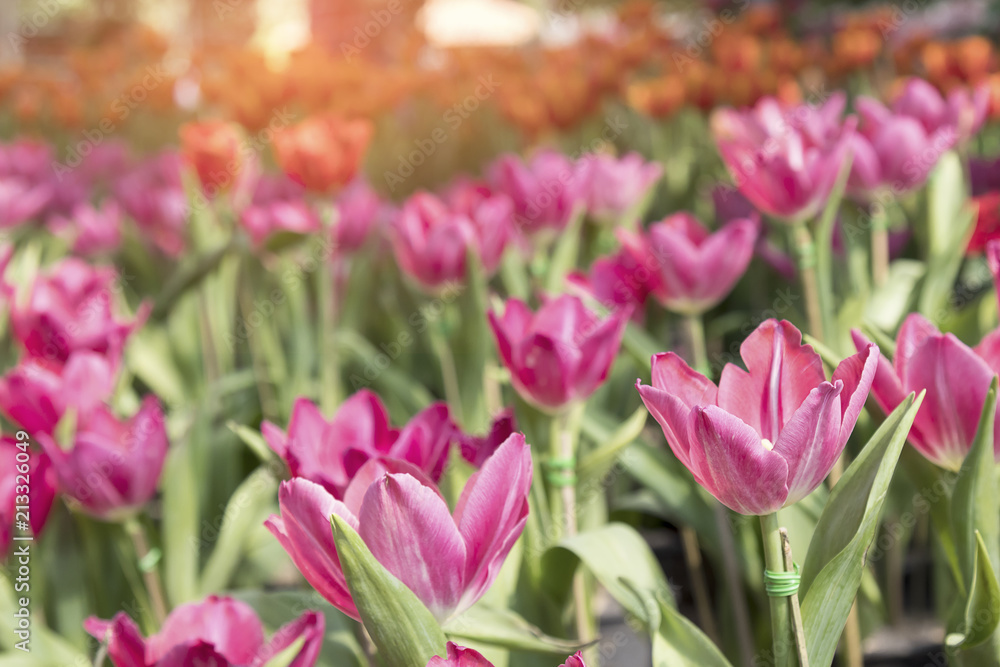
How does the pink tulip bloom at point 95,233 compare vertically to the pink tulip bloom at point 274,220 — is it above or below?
above

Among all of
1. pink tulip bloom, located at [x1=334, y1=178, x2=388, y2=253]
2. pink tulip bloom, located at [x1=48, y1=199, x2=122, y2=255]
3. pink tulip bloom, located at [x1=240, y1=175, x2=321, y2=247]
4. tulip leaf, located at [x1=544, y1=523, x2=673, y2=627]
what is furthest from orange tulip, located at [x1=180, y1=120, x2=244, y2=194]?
tulip leaf, located at [x1=544, y1=523, x2=673, y2=627]

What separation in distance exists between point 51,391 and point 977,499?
0.73 m

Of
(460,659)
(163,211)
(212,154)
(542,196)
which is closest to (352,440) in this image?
(460,659)

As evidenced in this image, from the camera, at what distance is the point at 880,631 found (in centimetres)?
100

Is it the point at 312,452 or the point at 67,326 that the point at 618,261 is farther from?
the point at 67,326

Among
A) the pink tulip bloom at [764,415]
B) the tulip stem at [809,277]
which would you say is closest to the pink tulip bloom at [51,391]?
the pink tulip bloom at [764,415]

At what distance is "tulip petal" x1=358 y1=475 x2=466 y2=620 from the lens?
431mm

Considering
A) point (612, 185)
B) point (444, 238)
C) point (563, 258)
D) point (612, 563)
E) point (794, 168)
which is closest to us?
Result: point (612, 563)

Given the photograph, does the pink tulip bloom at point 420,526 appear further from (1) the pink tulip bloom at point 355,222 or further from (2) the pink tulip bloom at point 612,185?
(1) the pink tulip bloom at point 355,222

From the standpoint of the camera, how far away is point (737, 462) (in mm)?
421

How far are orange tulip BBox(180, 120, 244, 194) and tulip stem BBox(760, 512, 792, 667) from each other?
41.1 inches

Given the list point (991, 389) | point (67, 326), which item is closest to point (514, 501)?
point (991, 389)

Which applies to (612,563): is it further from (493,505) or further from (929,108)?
(929,108)

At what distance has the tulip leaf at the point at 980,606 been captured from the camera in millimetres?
496
